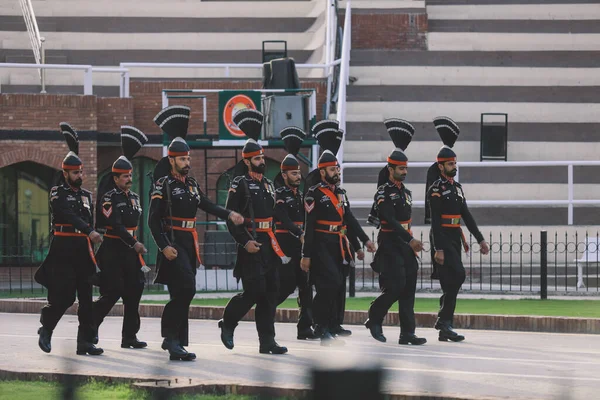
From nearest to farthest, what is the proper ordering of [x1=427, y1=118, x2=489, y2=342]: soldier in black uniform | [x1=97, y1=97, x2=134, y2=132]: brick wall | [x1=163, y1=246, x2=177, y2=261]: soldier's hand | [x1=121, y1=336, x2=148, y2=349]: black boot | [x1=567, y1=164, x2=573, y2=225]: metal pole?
[x1=163, y1=246, x2=177, y2=261]: soldier's hand, [x1=121, y1=336, x2=148, y2=349]: black boot, [x1=427, y1=118, x2=489, y2=342]: soldier in black uniform, [x1=567, y1=164, x2=573, y2=225]: metal pole, [x1=97, y1=97, x2=134, y2=132]: brick wall

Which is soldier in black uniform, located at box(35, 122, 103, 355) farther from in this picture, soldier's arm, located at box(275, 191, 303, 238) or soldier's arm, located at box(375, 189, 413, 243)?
soldier's arm, located at box(375, 189, 413, 243)

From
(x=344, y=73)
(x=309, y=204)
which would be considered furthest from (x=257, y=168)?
(x=344, y=73)

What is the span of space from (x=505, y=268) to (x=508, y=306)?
3990 millimetres

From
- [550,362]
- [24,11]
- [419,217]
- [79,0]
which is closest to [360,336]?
[550,362]

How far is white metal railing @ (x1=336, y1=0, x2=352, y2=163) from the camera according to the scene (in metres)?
22.5

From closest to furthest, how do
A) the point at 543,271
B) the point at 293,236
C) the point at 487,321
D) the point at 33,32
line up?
the point at 293,236 < the point at 487,321 < the point at 543,271 < the point at 33,32

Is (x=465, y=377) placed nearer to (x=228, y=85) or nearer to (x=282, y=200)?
(x=282, y=200)

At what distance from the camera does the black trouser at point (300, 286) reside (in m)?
14.2

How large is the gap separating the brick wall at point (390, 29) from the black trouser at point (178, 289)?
599 inches

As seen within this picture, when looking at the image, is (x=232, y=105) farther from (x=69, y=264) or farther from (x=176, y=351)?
(x=176, y=351)

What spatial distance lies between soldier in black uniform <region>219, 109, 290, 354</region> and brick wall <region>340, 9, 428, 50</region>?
554 inches

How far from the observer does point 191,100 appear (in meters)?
25.3

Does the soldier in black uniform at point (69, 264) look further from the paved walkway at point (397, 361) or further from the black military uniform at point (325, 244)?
the black military uniform at point (325, 244)

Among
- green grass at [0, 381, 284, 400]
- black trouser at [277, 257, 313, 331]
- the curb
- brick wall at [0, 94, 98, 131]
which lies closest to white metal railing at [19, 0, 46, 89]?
brick wall at [0, 94, 98, 131]
